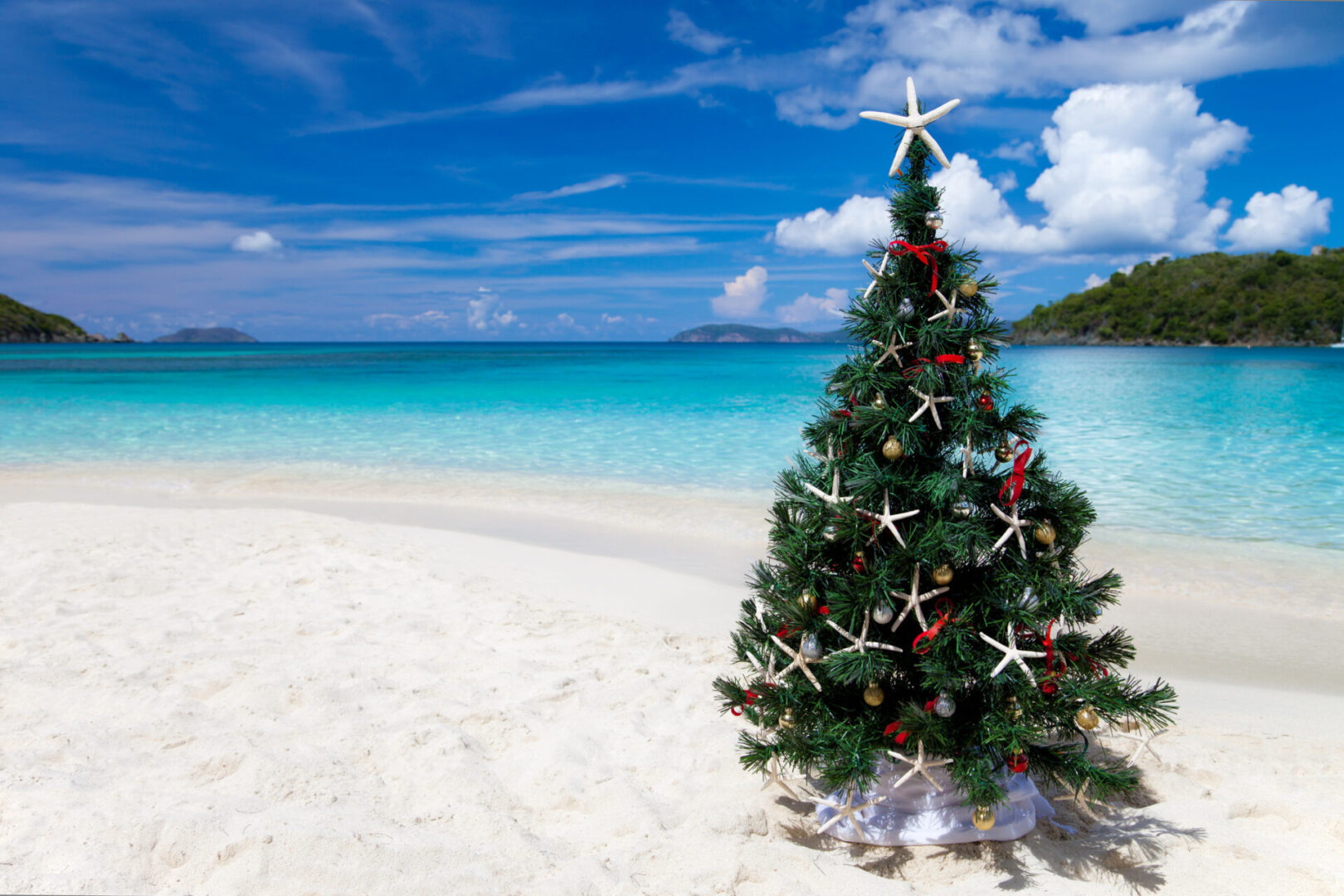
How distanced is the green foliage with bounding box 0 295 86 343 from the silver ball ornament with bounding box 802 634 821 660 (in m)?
167

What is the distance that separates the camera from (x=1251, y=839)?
9.36 ft

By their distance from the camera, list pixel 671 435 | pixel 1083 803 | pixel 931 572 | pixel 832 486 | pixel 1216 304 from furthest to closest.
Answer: pixel 1216 304
pixel 671 435
pixel 1083 803
pixel 832 486
pixel 931 572

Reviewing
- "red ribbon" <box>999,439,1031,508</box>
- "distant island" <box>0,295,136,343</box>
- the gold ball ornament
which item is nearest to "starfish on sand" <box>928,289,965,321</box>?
"red ribbon" <box>999,439,1031,508</box>

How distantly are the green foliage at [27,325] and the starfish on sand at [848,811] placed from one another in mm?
167416

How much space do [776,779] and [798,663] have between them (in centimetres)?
64

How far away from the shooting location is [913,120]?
2.63 meters

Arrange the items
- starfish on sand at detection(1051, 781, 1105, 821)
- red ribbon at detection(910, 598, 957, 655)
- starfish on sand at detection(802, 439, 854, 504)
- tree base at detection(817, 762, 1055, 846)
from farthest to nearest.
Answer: starfish on sand at detection(1051, 781, 1105, 821), tree base at detection(817, 762, 1055, 846), starfish on sand at detection(802, 439, 854, 504), red ribbon at detection(910, 598, 957, 655)

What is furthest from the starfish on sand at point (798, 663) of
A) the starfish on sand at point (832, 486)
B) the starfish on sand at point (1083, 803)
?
the starfish on sand at point (1083, 803)

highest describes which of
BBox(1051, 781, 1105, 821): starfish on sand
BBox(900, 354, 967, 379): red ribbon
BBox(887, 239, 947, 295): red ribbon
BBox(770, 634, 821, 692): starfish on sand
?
BBox(887, 239, 947, 295): red ribbon

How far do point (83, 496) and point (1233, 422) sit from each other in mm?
24076

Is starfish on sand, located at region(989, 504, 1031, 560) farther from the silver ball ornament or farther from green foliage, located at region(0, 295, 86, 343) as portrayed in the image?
green foliage, located at region(0, 295, 86, 343)

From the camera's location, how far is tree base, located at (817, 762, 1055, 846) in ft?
9.18

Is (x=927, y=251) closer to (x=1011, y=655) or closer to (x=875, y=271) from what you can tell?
(x=875, y=271)

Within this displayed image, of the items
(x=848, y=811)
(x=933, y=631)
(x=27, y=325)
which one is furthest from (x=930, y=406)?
(x=27, y=325)
